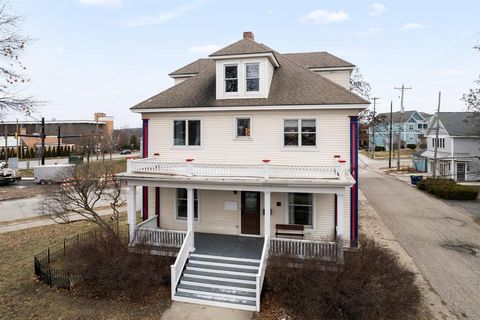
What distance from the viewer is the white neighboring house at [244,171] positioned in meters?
12.6

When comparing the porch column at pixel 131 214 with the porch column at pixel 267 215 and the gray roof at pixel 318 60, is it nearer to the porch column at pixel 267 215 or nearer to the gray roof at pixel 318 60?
the porch column at pixel 267 215

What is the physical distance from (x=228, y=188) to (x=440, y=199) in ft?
81.7

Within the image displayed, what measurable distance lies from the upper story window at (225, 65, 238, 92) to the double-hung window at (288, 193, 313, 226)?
228 inches

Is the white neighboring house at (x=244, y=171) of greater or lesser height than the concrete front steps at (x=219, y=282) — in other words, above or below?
above

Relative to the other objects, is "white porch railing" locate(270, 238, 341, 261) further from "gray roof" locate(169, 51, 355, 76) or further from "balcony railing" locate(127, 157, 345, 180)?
"gray roof" locate(169, 51, 355, 76)

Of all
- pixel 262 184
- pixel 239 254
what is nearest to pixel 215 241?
pixel 239 254

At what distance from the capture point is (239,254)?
43.5 feet

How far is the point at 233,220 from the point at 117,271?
5628mm

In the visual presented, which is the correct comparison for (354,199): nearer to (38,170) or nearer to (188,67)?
(188,67)

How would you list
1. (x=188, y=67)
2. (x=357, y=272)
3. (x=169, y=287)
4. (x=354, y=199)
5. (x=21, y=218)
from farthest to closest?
(x=21, y=218) < (x=188, y=67) < (x=354, y=199) < (x=169, y=287) < (x=357, y=272)

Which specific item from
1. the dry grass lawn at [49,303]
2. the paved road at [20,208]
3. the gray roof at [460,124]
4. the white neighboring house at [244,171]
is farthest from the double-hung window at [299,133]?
the gray roof at [460,124]

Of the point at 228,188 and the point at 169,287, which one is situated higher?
the point at 228,188

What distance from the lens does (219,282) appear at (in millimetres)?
12086

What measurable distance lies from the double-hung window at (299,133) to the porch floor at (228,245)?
469cm
